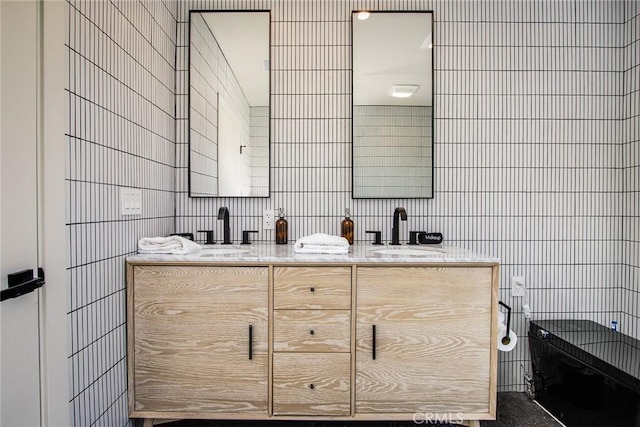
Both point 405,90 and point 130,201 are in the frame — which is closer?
point 130,201

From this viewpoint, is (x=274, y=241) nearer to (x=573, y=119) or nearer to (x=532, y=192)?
(x=532, y=192)

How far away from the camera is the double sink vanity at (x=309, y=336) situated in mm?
1430

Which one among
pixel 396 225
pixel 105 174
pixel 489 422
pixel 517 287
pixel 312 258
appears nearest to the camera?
pixel 105 174

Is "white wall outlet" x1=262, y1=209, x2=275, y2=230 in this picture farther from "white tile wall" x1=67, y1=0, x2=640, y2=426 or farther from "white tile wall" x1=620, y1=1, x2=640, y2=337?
"white tile wall" x1=620, y1=1, x2=640, y2=337

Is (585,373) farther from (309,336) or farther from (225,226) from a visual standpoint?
(225,226)

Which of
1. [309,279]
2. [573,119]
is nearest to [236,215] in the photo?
[309,279]

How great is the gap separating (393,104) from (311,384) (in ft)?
4.91

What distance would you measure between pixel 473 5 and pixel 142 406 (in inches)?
103

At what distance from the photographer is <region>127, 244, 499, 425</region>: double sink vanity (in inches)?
56.3

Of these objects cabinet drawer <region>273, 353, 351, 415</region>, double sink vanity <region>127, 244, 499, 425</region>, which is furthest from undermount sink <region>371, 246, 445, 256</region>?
cabinet drawer <region>273, 353, 351, 415</region>

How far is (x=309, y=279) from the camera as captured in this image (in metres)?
1.43

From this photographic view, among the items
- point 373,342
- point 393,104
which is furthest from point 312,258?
point 393,104

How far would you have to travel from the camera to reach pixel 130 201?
57.9 inches

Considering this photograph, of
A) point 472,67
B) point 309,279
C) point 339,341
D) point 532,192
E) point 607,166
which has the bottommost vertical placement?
point 339,341
